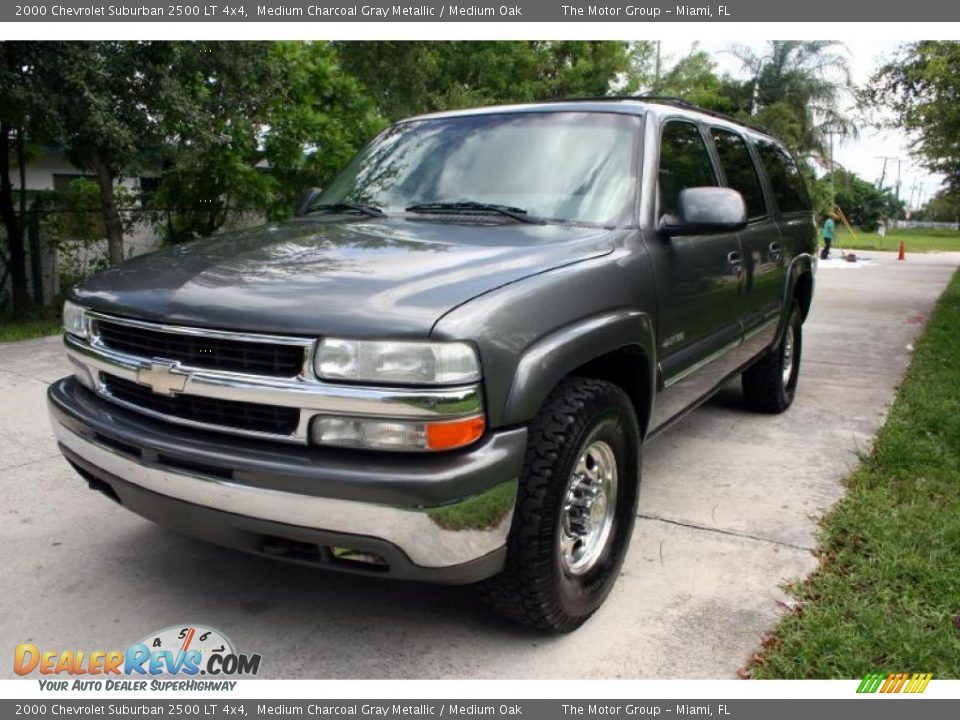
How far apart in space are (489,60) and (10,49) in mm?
14750

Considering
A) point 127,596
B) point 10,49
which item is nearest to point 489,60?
point 10,49

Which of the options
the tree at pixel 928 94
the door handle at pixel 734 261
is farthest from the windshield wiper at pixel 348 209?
the tree at pixel 928 94

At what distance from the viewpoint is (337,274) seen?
101 inches

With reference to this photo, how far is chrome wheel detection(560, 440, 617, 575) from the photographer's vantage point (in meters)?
2.84

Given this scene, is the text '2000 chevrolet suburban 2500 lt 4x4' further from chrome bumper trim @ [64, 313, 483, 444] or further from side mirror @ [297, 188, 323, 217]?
side mirror @ [297, 188, 323, 217]

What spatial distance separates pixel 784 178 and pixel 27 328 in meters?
7.99

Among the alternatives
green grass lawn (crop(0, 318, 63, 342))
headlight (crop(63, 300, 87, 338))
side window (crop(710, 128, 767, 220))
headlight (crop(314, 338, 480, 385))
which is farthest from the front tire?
green grass lawn (crop(0, 318, 63, 342))

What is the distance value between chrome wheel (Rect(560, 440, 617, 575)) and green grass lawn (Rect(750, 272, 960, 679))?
0.65m

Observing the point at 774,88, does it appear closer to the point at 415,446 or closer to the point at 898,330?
the point at 898,330

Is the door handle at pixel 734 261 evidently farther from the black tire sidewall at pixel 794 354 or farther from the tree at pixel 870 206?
the tree at pixel 870 206

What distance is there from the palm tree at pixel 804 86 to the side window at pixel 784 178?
26859 mm

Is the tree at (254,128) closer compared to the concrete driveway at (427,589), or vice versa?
the concrete driveway at (427,589)

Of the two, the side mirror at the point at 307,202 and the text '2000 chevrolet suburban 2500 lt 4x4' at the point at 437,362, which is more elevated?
the side mirror at the point at 307,202

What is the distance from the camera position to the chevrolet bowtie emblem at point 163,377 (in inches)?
98.4
